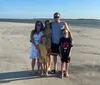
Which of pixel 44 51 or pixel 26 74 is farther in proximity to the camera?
pixel 26 74

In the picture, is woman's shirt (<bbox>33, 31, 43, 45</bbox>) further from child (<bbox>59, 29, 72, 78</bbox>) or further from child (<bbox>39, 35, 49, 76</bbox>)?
child (<bbox>59, 29, 72, 78</bbox>)

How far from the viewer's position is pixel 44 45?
891 cm

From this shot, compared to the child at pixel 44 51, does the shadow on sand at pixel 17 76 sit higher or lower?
lower

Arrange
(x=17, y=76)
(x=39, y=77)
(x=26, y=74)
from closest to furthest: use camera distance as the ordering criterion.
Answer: (x=39, y=77), (x=17, y=76), (x=26, y=74)

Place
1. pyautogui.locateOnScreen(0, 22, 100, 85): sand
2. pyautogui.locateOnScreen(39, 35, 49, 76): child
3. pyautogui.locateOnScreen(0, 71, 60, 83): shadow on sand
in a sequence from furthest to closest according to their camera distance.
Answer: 1. pyautogui.locateOnScreen(39, 35, 49, 76): child
2. pyautogui.locateOnScreen(0, 71, 60, 83): shadow on sand
3. pyautogui.locateOnScreen(0, 22, 100, 85): sand

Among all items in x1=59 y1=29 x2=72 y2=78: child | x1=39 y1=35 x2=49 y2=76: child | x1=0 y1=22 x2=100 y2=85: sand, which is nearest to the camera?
x1=0 y1=22 x2=100 y2=85: sand

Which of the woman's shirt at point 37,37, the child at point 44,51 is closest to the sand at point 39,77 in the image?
the child at point 44,51

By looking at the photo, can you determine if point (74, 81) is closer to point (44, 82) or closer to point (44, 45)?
point (44, 82)

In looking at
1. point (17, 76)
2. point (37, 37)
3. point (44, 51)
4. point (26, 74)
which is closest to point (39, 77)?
point (26, 74)

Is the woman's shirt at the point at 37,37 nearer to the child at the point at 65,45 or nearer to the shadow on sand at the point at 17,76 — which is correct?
the child at the point at 65,45

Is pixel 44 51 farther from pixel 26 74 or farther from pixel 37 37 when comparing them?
pixel 26 74

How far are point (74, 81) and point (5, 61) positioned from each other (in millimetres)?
3224

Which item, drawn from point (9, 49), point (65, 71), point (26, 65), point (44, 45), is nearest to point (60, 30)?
point (44, 45)

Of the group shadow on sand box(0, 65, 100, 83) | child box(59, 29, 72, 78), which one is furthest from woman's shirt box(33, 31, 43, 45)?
shadow on sand box(0, 65, 100, 83)
